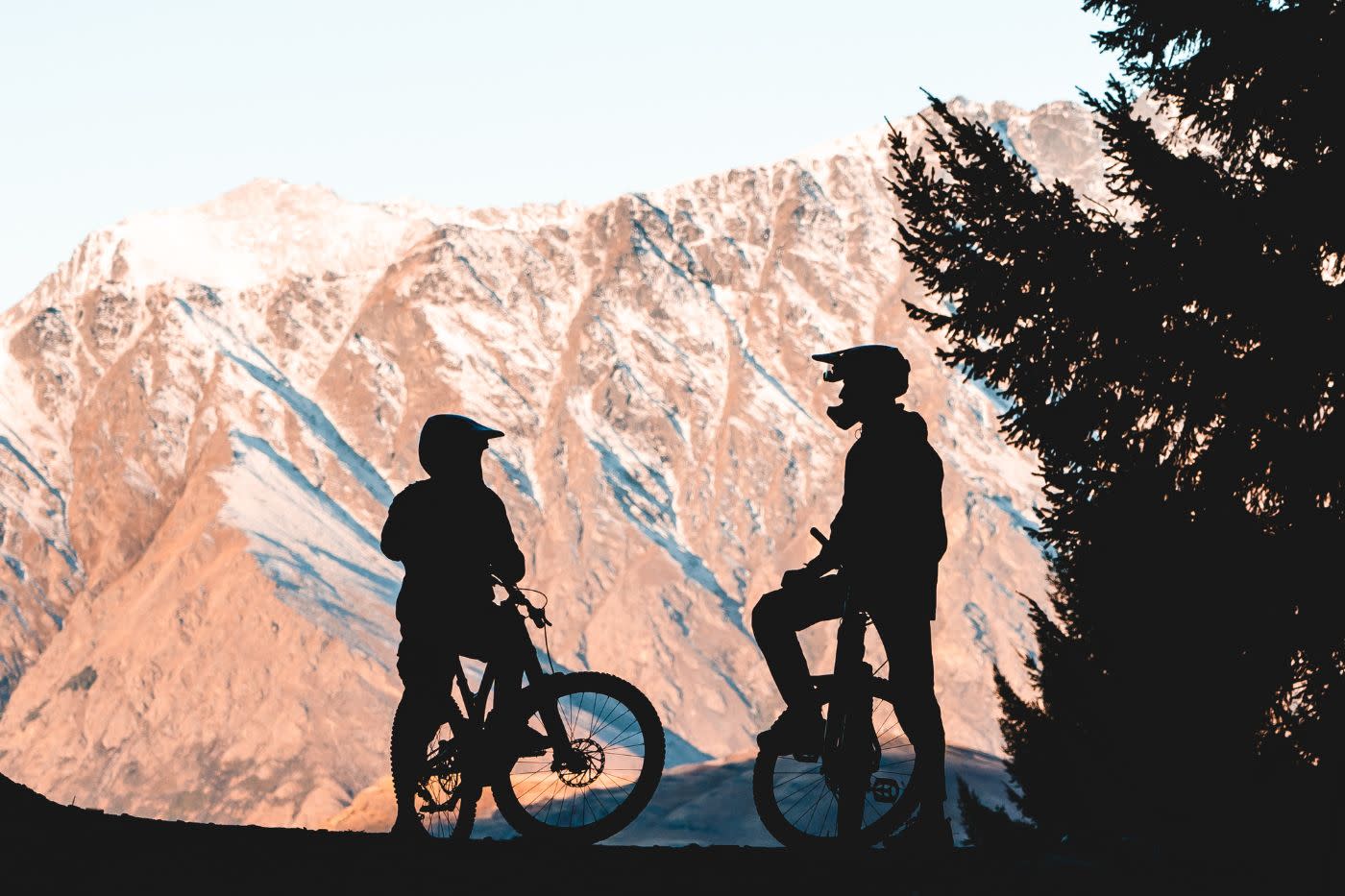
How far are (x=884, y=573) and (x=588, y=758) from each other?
196cm

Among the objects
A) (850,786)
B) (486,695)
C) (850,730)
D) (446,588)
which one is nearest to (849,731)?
(850,730)

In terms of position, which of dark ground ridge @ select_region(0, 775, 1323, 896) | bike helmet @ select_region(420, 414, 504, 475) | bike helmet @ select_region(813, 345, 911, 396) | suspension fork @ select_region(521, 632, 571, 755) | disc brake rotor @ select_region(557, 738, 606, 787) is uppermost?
bike helmet @ select_region(813, 345, 911, 396)

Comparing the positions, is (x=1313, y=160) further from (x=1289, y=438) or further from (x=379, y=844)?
(x=379, y=844)

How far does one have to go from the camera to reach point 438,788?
838 centimetres

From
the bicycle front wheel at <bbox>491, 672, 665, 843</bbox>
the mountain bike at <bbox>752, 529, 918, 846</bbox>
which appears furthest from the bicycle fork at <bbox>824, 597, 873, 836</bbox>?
the bicycle front wheel at <bbox>491, 672, 665, 843</bbox>

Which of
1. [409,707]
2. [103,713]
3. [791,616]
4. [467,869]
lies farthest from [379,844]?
[103,713]

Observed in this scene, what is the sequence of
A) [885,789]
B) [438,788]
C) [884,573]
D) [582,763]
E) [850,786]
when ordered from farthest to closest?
[582,763] < [438,788] < [885,789] < [850,786] < [884,573]

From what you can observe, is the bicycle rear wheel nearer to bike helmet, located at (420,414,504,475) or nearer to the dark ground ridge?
the dark ground ridge

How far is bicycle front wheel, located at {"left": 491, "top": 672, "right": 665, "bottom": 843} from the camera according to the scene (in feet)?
26.0

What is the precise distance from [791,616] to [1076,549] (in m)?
2.33

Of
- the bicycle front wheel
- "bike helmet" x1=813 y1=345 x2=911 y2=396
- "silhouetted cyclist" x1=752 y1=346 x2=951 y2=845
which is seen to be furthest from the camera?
the bicycle front wheel

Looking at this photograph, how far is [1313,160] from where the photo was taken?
916 cm

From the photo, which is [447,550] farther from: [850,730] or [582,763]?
[850,730]

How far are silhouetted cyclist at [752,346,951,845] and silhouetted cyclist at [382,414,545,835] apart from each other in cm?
129
